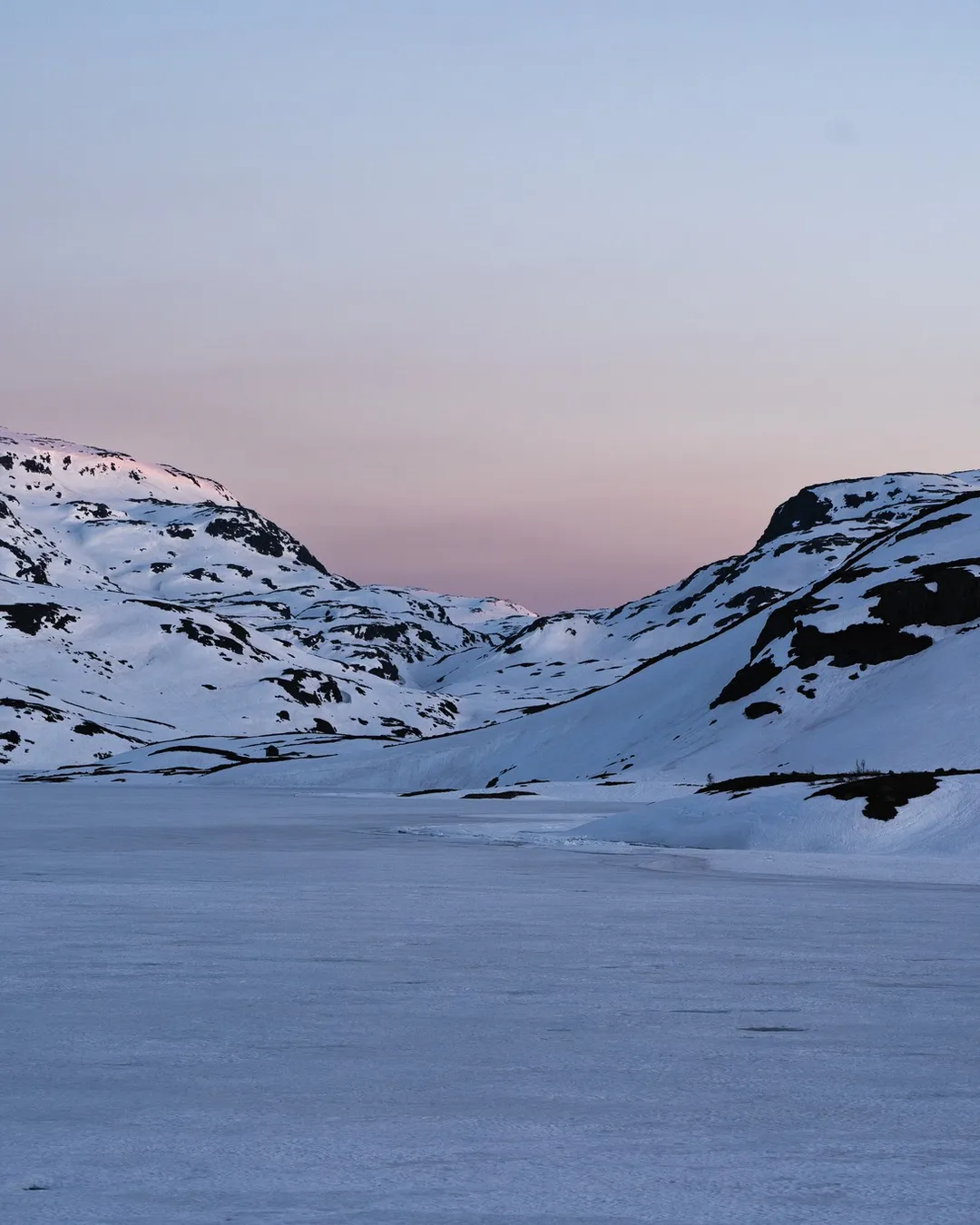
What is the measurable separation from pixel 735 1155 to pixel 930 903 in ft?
49.5

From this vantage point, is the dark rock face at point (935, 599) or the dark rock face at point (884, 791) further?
the dark rock face at point (935, 599)

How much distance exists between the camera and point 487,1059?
9.88 meters

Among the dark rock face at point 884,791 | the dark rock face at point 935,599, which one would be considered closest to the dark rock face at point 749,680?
the dark rock face at point 935,599

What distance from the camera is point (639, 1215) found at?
21.3ft

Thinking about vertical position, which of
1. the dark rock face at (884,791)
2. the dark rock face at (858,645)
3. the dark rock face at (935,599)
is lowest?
the dark rock face at (884,791)

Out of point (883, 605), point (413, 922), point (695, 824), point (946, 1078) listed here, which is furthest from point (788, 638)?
point (946, 1078)

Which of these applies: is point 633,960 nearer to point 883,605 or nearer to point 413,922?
point 413,922

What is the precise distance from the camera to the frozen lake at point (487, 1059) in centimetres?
681

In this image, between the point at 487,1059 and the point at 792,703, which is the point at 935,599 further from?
the point at 487,1059

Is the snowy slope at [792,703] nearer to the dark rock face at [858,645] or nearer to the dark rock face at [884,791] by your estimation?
the dark rock face at [858,645]

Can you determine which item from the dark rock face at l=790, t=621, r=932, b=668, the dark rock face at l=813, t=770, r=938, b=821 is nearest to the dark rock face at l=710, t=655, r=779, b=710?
the dark rock face at l=790, t=621, r=932, b=668

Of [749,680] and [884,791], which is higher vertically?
[749,680]

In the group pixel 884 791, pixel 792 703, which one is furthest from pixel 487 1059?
pixel 792 703

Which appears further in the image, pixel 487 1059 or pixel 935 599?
pixel 935 599
